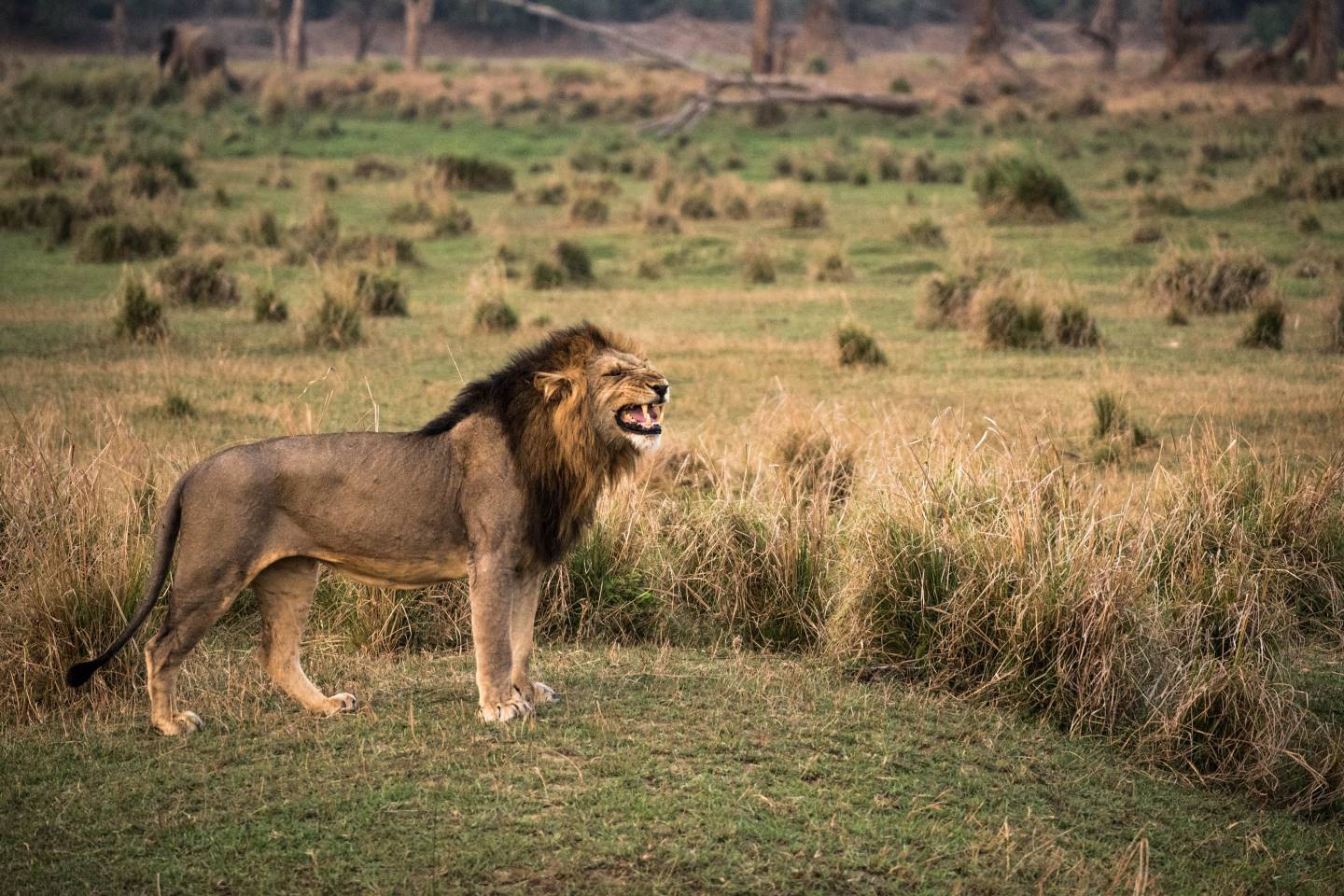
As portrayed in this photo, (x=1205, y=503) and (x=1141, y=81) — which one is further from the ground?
(x=1141, y=81)

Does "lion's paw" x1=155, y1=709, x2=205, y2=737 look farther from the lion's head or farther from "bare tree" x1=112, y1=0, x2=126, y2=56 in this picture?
"bare tree" x1=112, y1=0, x2=126, y2=56

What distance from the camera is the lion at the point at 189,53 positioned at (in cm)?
4897

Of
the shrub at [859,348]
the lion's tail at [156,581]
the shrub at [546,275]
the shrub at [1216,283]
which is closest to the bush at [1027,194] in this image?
the shrub at [1216,283]

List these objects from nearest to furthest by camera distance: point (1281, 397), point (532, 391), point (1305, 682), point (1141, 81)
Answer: point (532, 391), point (1305, 682), point (1281, 397), point (1141, 81)

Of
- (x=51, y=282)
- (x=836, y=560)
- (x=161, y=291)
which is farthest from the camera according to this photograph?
(x=51, y=282)

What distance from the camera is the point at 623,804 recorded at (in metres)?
5.19

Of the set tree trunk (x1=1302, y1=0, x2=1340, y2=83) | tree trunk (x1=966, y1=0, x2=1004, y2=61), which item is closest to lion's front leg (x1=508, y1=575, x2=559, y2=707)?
tree trunk (x1=1302, y1=0, x2=1340, y2=83)

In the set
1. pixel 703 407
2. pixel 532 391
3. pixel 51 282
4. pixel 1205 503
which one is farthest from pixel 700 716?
pixel 51 282

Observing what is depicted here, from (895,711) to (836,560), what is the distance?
1700 millimetres

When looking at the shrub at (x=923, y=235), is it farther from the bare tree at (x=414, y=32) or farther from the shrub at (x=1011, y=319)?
the bare tree at (x=414, y=32)

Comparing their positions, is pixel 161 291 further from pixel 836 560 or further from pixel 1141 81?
pixel 1141 81

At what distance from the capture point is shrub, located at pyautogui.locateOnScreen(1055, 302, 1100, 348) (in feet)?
50.2

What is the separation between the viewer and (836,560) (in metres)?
7.91

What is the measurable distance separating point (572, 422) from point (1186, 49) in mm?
48372
